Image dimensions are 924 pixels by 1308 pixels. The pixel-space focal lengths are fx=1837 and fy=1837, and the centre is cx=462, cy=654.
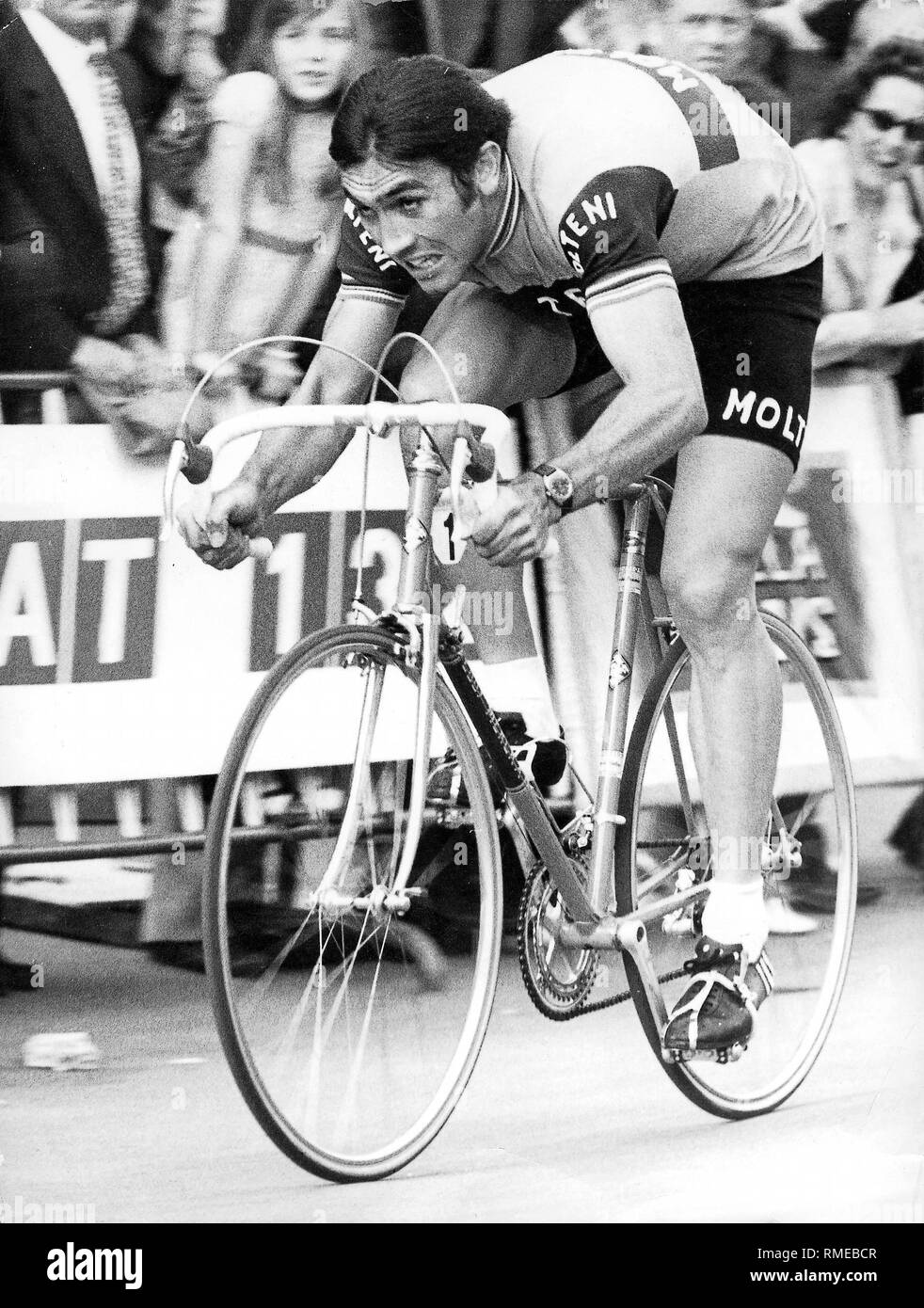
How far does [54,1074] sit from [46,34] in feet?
6.52

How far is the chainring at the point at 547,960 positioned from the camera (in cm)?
318

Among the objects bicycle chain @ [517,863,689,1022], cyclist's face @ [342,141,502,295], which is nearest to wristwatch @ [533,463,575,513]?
cyclist's face @ [342,141,502,295]

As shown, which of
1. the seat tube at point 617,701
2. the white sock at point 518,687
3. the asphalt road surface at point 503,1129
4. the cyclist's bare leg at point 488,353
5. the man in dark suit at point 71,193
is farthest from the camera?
the white sock at point 518,687

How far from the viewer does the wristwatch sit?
2781mm

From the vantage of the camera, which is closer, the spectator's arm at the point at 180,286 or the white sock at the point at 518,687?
the spectator's arm at the point at 180,286

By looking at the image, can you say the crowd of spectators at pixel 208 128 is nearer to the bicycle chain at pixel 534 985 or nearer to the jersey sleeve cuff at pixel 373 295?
the jersey sleeve cuff at pixel 373 295

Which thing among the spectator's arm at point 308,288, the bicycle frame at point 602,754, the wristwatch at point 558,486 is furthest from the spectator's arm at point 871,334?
the wristwatch at point 558,486

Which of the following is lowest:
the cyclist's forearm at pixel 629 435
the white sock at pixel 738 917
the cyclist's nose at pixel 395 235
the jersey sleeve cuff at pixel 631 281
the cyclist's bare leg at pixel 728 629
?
the white sock at pixel 738 917

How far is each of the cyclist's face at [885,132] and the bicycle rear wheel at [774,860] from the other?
983mm

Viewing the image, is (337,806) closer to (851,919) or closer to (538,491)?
(538,491)

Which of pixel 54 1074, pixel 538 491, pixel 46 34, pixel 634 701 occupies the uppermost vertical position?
pixel 46 34

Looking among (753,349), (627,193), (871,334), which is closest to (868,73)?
(871,334)

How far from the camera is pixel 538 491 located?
276 centimetres

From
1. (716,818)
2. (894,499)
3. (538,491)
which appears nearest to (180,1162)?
(716,818)
